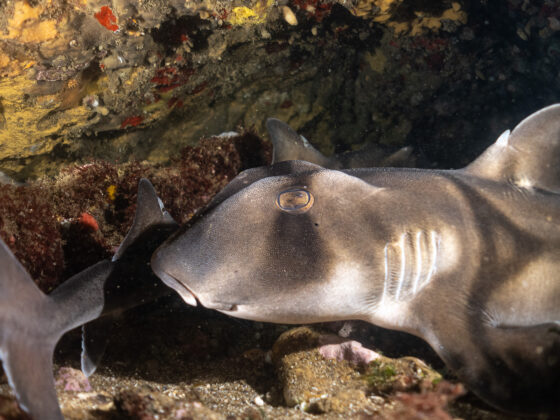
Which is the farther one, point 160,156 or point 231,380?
point 160,156

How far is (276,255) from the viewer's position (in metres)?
2.43

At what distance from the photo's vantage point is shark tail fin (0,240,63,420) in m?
1.93

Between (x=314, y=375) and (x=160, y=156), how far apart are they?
4.65 metres

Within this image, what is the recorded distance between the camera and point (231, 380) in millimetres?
3383

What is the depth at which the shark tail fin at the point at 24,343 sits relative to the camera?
193 centimetres

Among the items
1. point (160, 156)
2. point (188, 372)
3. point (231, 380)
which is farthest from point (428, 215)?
point (160, 156)

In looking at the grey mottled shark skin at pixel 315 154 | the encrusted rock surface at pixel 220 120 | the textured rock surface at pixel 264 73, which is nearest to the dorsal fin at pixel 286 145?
the grey mottled shark skin at pixel 315 154

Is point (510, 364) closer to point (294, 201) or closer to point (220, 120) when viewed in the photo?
point (294, 201)

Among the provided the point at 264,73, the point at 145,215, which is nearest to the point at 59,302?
the point at 145,215

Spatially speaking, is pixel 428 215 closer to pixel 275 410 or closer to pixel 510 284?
pixel 510 284

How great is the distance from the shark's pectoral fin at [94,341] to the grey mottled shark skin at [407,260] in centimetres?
90

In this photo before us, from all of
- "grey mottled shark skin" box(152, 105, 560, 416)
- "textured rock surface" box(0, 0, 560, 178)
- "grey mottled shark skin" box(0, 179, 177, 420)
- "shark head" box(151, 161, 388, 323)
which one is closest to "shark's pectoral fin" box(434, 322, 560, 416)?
"grey mottled shark skin" box(152, 105, 560, 416)

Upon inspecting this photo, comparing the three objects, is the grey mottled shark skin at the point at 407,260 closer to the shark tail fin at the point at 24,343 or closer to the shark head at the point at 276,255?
the shark head at the point at 276,255

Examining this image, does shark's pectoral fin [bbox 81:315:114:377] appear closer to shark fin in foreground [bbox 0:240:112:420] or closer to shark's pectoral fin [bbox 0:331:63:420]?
shark fin in foreground [bbox 0:240:112:420]
